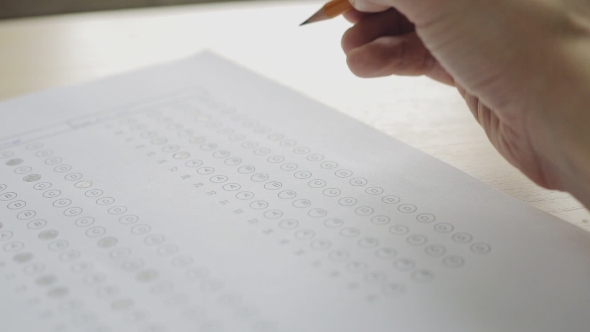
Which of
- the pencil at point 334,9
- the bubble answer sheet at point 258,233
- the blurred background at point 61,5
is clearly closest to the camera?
the bubble answer sheet at point 258,233

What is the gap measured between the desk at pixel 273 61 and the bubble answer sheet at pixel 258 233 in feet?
0.24

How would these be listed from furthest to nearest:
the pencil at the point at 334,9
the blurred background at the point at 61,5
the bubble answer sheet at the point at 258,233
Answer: the blurred background at the point at 61,5 < the pencil at the point at 334,9 < the bubble answer sheet at the point at 258,233

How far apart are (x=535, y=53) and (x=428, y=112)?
241mm

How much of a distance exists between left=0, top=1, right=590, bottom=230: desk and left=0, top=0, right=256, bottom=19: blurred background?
14.0 inches

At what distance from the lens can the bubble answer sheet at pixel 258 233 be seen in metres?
0.33

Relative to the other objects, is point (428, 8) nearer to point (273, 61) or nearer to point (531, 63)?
point (531, 63)

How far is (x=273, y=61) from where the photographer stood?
0.77 metres

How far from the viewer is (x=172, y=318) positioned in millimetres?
329

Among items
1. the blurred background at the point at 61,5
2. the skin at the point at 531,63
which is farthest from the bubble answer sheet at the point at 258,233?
the blurred background at the point at 61,5

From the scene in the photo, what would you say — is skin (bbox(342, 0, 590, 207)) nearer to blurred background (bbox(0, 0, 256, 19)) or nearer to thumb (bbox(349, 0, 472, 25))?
thumb (bbox(349, 0, 472, 25))

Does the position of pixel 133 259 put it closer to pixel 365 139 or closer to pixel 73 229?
pixel 73 229

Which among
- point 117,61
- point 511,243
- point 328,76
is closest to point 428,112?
point 328,76

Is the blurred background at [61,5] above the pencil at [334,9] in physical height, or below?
below

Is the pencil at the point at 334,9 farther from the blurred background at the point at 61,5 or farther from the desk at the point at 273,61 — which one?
the blurred background at the point at 61,5
